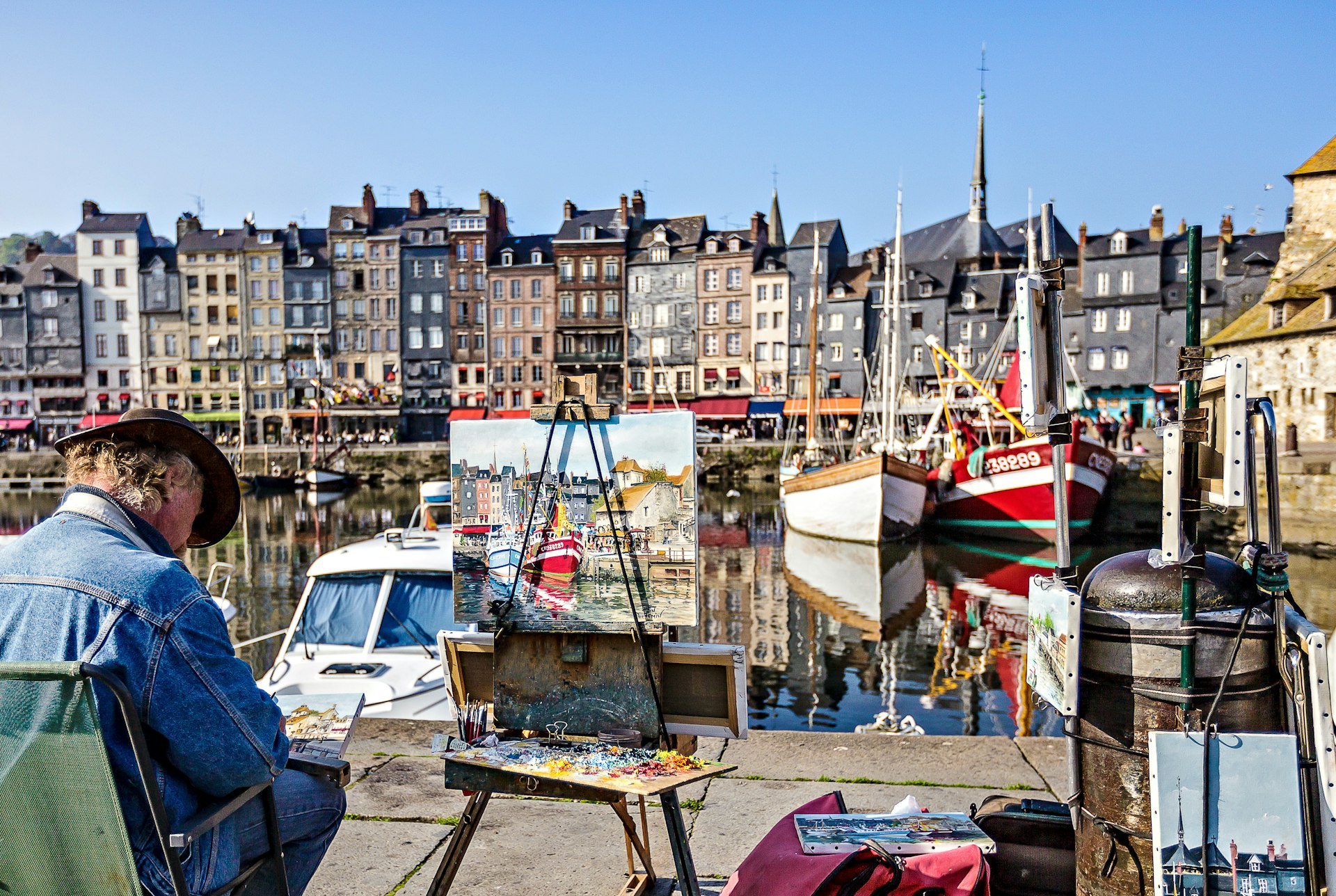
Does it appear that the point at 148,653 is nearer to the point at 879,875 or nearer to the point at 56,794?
the point at 56,794

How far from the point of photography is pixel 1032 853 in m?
3.41

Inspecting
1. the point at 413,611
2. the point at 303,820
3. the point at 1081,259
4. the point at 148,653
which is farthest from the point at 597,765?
the point at 1081,259

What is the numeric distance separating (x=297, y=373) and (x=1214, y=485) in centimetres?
7122

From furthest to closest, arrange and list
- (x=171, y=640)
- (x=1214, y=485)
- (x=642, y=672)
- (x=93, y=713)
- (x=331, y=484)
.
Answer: (x=331, y=484) < (x=642, y=672) < (x=1214, y=485) < (x=171, y=640) < (x=93, y=713)

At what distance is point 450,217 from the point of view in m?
69.5

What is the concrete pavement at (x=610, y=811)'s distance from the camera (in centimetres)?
399

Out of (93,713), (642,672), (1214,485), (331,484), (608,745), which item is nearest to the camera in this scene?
(93,713)

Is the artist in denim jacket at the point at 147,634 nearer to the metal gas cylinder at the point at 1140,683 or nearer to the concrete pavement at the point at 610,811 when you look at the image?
the concrete pavement at the point at 610,811

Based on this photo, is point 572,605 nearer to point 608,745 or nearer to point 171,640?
point 608,745

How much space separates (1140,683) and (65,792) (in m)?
2.65

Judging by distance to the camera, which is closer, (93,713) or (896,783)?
(93,713)

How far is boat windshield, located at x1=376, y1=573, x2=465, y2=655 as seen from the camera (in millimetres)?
8539

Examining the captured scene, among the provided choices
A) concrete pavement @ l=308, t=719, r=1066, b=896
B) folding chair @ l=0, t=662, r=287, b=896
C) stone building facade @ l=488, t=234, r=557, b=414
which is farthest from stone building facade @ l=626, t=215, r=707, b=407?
folding chair @ l=0, t=662, r=287, b=896


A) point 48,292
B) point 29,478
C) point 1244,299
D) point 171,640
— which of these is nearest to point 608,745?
point 171,640
